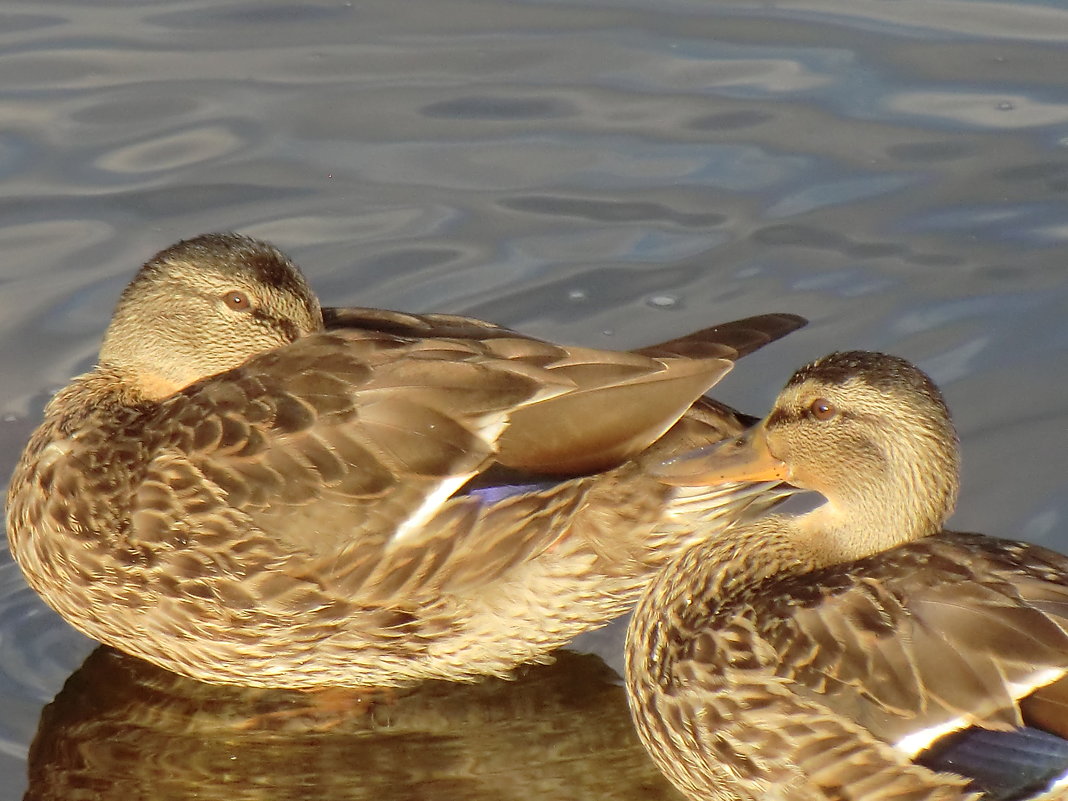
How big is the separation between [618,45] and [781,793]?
15.7ft

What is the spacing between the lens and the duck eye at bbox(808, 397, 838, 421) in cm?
486

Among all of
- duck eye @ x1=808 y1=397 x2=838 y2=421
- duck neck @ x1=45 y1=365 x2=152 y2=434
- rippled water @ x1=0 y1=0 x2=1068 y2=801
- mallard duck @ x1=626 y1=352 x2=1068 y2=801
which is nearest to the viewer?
mallard duck @ x1=626 y1=352 x2=1068 y2=801

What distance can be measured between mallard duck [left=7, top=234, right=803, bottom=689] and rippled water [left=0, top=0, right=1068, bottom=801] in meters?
1.09

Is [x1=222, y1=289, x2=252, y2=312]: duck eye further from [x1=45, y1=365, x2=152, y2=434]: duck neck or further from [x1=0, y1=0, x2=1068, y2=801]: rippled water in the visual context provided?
[x1=0, y1=0, x2=1068, y2=801]: rippled water

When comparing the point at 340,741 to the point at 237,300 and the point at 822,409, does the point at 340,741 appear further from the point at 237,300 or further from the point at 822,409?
the point at 822,409

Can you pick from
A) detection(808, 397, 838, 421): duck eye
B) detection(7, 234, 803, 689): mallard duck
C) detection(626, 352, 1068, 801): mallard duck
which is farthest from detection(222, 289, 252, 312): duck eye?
detection(808, 397, 838, 421): duck eye

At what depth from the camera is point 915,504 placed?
4770mm

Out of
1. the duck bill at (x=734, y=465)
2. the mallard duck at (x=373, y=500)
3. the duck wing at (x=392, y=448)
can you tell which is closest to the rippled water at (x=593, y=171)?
the mallard duck at (x=373, y=500)

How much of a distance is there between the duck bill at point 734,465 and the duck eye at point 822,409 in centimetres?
18

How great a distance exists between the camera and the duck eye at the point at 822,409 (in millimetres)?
4859

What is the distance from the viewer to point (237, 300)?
559cm

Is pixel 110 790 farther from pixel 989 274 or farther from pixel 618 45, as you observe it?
pixel 618 45

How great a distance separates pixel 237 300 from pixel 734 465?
164 centimetres

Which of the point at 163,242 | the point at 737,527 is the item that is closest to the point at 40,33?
the point at 163,242
